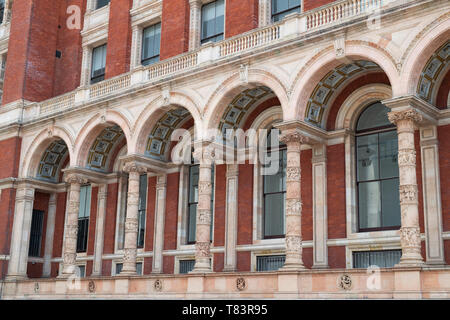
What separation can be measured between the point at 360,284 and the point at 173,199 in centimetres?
1110

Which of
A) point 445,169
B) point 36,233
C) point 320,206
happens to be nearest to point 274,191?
point 320,206

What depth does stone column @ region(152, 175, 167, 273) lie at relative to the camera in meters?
24.8

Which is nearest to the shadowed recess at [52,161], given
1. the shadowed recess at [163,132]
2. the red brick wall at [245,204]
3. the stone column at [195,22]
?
the shadowed recess at [163,132]

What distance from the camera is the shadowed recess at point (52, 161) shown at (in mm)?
28391

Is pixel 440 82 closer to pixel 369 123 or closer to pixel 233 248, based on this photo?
pixel 369 123

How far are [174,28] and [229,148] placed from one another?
6.58 metres

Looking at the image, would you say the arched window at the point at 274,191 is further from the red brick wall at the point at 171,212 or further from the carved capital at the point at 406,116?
the carved capital at the point at 406,116

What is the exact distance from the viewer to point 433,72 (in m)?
18.0

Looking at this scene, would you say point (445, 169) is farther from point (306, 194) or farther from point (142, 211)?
point (142, 211)

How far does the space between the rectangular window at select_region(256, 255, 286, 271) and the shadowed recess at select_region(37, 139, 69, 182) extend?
11796 millimetres

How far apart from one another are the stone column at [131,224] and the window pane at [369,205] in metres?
8.43

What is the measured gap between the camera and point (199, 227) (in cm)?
2039
